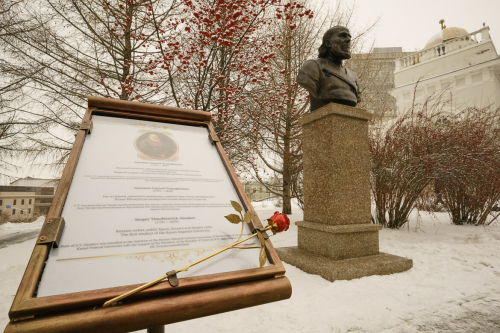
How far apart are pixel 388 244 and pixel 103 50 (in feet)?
24.4

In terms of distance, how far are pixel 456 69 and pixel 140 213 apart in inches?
997

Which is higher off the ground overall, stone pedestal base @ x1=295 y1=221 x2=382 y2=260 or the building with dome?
the building with dome

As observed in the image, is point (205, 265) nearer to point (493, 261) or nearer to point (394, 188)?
point (493, 261)

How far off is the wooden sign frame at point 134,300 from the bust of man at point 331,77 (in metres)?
3.10

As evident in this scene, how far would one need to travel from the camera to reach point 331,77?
375cm

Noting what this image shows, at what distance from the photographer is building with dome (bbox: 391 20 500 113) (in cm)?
1738

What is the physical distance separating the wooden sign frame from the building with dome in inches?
784

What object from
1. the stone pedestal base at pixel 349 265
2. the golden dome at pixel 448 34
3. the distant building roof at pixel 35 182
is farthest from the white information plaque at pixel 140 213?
the golden dome at pixel 448 34

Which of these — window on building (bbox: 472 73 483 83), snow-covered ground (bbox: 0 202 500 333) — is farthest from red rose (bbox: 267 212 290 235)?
window on building (bbox: 472 73 483 83)

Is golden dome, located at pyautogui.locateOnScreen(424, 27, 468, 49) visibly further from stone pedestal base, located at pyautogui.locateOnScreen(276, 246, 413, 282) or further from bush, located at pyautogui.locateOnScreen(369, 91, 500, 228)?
stone pedestal base, located at pyautogui.locateOnScreen(276, 246, 413, 282)

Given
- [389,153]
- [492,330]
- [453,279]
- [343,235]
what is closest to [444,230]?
[389,153]

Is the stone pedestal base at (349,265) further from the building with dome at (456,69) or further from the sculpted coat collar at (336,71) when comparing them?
the building with dome at (456,69)

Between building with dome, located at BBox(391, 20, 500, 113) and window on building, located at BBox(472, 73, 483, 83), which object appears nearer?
building with dome, located at BBox(391, 20, 500, 113)

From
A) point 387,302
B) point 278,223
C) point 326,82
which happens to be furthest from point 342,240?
point 278,223
